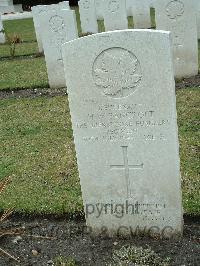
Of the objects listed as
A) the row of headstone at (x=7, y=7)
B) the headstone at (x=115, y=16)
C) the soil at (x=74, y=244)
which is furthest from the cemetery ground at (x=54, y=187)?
the row of headstone at (x=7, y=7)

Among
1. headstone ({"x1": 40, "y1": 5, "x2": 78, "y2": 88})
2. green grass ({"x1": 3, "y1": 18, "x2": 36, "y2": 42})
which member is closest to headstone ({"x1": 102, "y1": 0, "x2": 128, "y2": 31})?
green grass ({"x1": 3, "y1": 18, "x2": 36, "y2": 42})

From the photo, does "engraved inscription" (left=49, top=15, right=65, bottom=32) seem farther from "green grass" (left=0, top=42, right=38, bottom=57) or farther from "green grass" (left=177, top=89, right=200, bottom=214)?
"green grass" (left=0, top=42, right=38, bottom=57)

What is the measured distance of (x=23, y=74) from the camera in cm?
1119

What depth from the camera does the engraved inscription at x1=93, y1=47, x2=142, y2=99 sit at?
3.53 meters

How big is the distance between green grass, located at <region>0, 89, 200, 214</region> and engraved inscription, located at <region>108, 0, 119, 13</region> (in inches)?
248

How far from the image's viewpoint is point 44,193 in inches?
194

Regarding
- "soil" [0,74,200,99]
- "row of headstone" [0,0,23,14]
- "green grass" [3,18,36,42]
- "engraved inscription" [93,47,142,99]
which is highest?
"engraved inscription" [93,47,142,99]

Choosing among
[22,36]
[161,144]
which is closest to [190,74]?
[161,144]

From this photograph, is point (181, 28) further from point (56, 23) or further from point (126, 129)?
point (126, 129)

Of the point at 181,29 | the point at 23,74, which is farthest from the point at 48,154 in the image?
the point at 23,74

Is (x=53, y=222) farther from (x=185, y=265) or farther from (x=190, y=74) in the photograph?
(x=190, y=74)

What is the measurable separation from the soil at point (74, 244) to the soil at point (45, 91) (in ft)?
16.0

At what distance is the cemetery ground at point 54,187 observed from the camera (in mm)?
3902

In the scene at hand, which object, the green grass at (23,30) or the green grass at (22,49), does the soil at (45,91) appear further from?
the green grass at (23,30)
